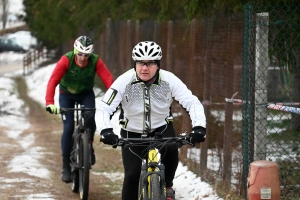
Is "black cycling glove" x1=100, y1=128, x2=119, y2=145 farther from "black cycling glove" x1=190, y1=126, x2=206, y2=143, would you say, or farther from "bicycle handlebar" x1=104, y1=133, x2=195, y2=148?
"black cycling glove" x1=190, y1=126, x2=206, y2=143

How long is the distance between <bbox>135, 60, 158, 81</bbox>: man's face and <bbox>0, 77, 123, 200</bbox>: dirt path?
10.5 ft

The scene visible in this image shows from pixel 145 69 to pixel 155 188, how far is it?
1074mm

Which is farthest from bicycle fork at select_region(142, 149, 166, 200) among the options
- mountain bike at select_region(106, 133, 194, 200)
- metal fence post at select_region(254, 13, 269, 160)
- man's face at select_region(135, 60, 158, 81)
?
metal fence post at select_region(254, 13, 269, 160)

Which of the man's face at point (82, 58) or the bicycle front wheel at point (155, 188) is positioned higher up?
the man's face at point (82, 58)

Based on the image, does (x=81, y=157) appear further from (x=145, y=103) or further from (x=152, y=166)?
(x=152, y=166)

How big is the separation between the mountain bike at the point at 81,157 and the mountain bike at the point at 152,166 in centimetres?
282

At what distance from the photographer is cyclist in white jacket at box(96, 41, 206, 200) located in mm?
6449

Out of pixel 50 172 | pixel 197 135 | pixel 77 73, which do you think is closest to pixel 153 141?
pixel 197 135

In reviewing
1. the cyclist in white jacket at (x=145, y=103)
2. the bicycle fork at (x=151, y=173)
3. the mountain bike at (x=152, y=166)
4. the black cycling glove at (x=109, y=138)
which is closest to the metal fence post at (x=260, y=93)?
the cyclist in white jacket at (x=145, y=103)

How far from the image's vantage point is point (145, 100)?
6.63 metres

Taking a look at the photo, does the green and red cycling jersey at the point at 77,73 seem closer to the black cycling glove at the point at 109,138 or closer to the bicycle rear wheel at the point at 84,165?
the bicycle rear wheel at the point at 84,165

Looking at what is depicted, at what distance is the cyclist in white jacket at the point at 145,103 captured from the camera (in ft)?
21.2

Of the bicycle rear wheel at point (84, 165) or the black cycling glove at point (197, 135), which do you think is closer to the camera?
the black cycling glove at point (197, 135)

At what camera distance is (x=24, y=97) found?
1088 inches
